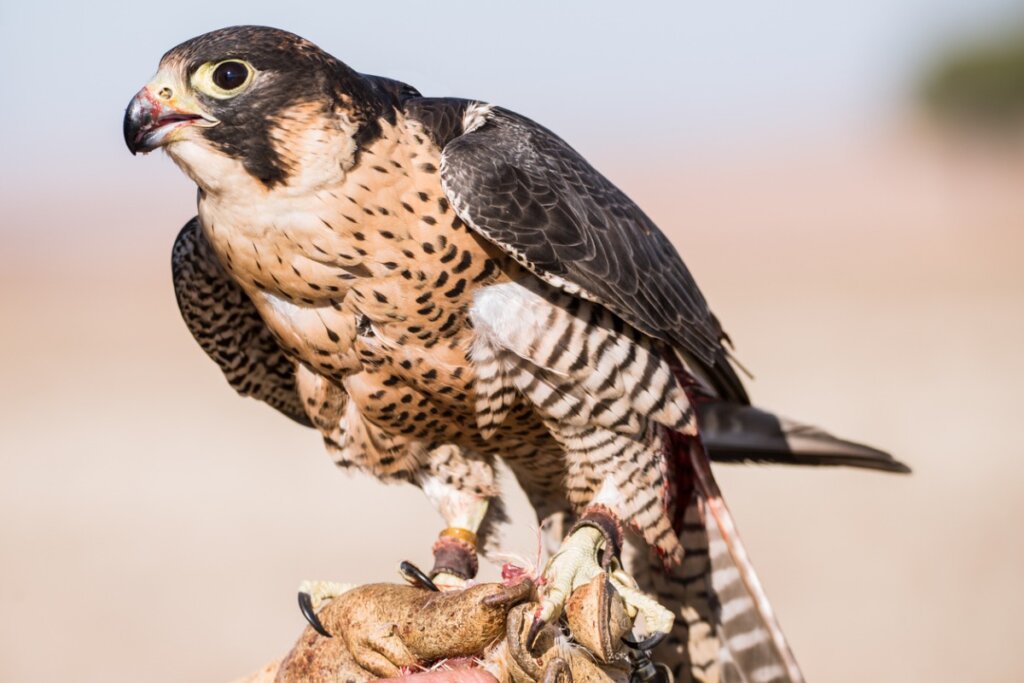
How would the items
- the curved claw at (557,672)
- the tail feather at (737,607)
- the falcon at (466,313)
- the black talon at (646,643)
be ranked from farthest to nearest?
1. the tail feather at (737,607)
2. the black talon at (646,643)
3. the falcon at (466,313)
4. the curved claw at (557,672)

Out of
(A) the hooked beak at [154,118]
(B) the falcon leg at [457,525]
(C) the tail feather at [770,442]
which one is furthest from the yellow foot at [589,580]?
(A) the hooked beak at [154,118]

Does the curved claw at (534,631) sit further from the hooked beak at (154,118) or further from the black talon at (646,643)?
the hooked beak at (154,118)

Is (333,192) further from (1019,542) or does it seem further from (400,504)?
(400,504)

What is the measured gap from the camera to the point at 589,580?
328cm

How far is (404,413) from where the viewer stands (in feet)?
11.7

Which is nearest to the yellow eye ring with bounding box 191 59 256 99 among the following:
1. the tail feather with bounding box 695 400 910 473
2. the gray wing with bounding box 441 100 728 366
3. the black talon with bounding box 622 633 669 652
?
the gray wing with bounding box 441 100 728 366

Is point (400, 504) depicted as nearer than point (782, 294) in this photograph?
Yes

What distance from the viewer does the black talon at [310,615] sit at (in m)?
3.29

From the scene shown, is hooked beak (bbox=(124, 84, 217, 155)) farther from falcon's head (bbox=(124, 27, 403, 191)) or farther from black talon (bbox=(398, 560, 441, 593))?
black talon (bbox=(398, 560, 441, 593))

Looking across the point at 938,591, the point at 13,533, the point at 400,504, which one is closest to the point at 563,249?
the point at 938,591

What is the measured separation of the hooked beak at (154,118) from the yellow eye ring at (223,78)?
0.18 ft

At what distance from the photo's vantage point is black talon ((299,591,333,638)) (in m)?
3.29

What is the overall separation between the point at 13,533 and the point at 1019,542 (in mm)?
8461

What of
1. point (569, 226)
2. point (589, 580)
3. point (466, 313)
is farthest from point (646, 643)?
point (569, 226)
